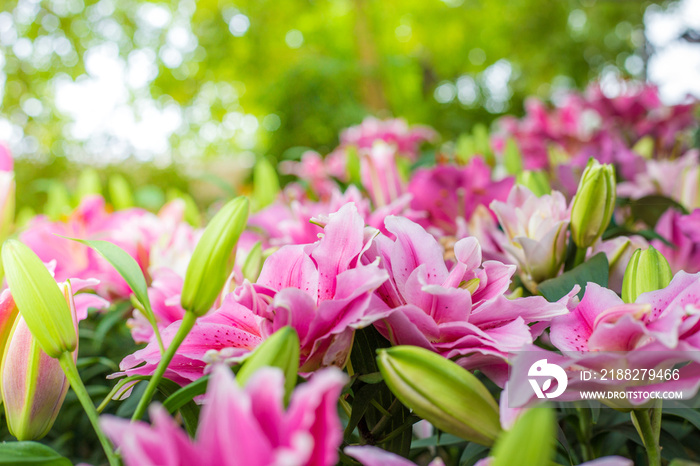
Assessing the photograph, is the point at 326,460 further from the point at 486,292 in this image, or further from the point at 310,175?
the point at 310,175

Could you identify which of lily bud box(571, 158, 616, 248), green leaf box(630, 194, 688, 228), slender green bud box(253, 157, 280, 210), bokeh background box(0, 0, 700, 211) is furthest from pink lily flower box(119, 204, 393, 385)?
bokeh background box(0, 0, 700, 211)

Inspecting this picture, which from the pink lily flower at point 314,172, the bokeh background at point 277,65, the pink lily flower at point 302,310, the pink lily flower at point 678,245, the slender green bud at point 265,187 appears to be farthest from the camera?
the bokeh background at point 277,65

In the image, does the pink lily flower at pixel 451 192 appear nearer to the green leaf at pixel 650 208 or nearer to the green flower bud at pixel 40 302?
the green leaf at pixel 650 208

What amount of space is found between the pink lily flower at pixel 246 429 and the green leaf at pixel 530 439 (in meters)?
0.07

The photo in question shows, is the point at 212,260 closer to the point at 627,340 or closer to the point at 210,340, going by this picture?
the point at 210,340

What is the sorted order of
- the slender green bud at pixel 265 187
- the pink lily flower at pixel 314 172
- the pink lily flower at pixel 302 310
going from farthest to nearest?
the pink lily flower at pixel 314 172
the slender green bud at pixel 265 187
the pink lily flower at pixel 302 310

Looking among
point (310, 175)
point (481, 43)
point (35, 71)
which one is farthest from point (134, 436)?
point (481, 43)

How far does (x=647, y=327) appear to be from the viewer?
30cm

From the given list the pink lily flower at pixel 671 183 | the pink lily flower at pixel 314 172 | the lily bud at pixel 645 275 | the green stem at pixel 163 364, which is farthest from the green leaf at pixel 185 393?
the pink lily flower at pixel 314 172

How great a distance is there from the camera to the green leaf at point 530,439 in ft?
0.67

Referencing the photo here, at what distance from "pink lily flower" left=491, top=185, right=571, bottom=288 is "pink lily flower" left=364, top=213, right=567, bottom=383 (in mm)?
137

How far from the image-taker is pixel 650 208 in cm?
71

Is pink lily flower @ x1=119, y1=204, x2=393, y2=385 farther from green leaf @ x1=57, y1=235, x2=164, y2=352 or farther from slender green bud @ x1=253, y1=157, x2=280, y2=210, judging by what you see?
slender green bud @ x1=253, y1=157, x2=280, y2=210

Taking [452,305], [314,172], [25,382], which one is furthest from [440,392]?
[314,172]
